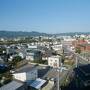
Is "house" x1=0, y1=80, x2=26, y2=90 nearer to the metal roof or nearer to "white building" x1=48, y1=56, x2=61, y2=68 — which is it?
the metal roof

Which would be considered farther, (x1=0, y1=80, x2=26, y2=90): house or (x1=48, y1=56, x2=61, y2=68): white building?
(x1=48, y1=56, x2=61, y2=68): white building

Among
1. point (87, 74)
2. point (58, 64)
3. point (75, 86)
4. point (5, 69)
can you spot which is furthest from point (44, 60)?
point (75, 86)

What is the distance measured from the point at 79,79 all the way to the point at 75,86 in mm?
1770

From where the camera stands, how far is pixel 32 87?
459 inches

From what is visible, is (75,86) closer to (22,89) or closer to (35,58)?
(22,89)

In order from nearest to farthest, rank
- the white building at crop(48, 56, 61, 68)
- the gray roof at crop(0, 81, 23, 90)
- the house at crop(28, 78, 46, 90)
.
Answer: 1. the gray roof at crop(0, 81, 23, 90)
2. the house at crop(28, 78, 46, 90)
3. the white building at crop(48, 56, 61, 68)

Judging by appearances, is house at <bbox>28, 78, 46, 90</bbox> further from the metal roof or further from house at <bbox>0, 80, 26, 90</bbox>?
house at <bbox>0, 80, 26, 90</bbox>

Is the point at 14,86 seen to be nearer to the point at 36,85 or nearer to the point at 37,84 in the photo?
the point at 36,85

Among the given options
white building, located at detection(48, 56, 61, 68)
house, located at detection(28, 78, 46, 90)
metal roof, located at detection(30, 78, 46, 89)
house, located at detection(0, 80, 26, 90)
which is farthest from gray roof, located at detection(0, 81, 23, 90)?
white building, located at detection(48, 56, 61, 68)

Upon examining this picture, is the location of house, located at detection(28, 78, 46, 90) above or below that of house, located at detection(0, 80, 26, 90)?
below

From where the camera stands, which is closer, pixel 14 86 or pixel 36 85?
pixel 14 86

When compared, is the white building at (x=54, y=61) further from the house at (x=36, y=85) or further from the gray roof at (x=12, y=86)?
the gray roof at (x=12, y=86)

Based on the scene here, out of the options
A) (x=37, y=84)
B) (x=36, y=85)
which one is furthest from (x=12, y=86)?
(x=37, y=84)

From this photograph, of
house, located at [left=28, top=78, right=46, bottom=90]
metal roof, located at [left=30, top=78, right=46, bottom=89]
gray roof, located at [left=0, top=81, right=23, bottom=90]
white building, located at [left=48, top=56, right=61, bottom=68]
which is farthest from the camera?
white building, located at [left=48, top=56, right=61, bottom=68]
